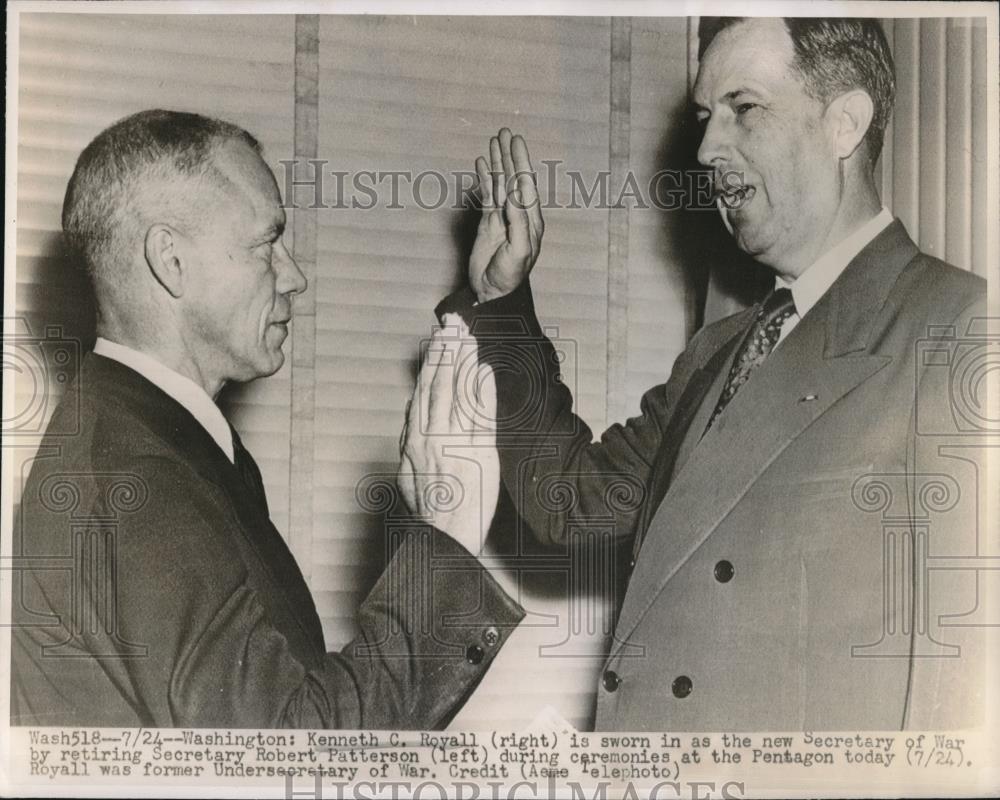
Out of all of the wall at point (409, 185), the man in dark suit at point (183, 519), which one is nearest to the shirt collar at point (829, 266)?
the wall at point (409, 185)

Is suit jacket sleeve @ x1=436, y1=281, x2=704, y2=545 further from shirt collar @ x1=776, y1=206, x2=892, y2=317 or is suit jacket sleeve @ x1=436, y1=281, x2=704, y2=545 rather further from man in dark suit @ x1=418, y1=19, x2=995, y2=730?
shirt collar @ x1=776, y1=206, x2=892, y2=317

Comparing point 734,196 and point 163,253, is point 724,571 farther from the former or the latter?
point 163,253

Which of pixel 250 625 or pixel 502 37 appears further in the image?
pixel 502 37

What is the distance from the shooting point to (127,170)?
2551 millimetres

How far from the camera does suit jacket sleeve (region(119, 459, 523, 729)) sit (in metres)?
2.46

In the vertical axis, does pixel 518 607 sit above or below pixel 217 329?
below

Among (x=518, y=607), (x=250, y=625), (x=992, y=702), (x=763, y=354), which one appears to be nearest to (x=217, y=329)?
(x=250, y=625)

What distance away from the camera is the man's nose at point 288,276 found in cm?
257

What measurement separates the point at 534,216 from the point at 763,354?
0.52 metres

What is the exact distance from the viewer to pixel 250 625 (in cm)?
245

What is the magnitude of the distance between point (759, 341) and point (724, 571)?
1.46 feet

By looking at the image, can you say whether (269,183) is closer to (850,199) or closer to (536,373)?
(536,373)

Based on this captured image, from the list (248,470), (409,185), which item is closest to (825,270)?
(409,185)

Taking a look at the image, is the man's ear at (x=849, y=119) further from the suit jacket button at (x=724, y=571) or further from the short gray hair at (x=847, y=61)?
the suit jacket button at (x=724, y=571)
